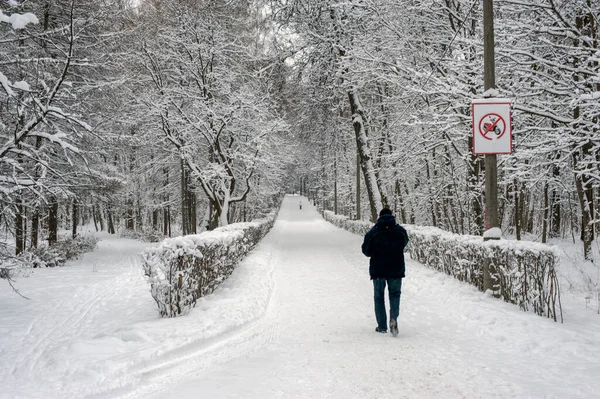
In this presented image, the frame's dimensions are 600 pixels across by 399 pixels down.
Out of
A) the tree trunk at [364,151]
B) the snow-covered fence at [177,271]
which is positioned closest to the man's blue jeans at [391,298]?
the snow-covered fence at [177,271]

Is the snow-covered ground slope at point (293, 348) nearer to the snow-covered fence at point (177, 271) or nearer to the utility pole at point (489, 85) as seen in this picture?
the snow-covered fence at point (177, 271)

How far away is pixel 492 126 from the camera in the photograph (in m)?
7.06

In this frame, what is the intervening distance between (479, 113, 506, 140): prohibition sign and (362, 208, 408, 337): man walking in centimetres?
264

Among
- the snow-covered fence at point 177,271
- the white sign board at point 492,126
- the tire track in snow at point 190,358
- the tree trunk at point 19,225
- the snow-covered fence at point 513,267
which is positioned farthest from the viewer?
the tree trunk at point 19,225

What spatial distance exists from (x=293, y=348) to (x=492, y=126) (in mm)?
5179

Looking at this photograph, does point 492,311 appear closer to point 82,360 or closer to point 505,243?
point 505,243

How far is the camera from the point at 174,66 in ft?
60.3

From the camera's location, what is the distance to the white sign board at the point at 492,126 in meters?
6.99

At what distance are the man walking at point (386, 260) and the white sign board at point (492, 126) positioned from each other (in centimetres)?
235

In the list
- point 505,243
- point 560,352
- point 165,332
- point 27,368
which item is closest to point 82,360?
point 27,368

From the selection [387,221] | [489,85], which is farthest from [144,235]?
[489,85]

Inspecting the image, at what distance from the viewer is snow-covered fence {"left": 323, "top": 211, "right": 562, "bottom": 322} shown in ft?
19.7

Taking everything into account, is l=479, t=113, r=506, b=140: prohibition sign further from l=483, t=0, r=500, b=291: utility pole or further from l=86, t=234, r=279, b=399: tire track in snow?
l=86, t=234, r=279, b=399: tire track in snow

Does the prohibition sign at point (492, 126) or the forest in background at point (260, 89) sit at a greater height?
the forest in background at point (260, 89)
